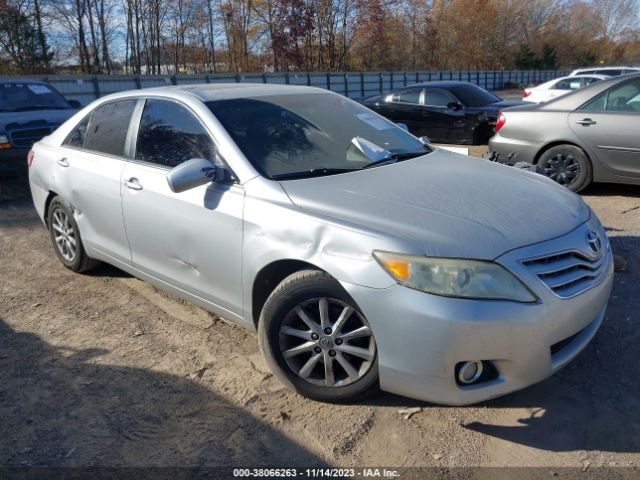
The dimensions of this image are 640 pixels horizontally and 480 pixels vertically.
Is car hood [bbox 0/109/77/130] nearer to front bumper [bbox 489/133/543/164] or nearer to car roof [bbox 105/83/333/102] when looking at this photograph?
car roof [bbox 105/83/333/102]

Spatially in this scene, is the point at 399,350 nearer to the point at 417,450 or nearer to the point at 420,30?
the point at 417,450

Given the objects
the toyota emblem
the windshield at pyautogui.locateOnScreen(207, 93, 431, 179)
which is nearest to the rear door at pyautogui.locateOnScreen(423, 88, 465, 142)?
the windshield at pyautogui.locateOnScreen(207, 93, 431, 179)

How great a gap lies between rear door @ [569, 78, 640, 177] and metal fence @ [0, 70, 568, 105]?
1319 centimetres

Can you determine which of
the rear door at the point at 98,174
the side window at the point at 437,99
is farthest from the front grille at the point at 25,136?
the side window at the point at 437,99

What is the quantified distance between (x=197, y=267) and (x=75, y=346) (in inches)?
41.0

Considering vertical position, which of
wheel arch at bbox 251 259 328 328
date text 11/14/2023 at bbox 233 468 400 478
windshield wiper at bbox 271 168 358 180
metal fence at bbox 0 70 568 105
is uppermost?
metal fence at bbox 0 70 568 105

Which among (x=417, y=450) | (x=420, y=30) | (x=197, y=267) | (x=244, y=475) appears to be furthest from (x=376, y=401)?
(x=420, y=30)

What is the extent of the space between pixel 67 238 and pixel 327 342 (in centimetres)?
300

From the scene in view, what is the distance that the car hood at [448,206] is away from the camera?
2.49 metres

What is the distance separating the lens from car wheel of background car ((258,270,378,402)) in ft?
8.71

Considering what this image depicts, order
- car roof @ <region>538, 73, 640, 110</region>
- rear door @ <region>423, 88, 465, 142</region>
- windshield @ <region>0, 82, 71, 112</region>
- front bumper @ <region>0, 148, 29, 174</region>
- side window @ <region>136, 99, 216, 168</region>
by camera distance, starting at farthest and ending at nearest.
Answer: rear door @ <region>423, 88, 465, 142</region> → windshield @ <region>0, 82, 71, 112</region> → front bumper @ <region>0, 148, 29, 174</region> → car roof @ <region>538, 73, 640, 110</region> → side window @ <region>136, 99, 216, 168</region>

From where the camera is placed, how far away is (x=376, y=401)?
2883mm

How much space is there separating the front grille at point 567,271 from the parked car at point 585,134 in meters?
4.11

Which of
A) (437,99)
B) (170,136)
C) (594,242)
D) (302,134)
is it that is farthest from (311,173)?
(437,99)
